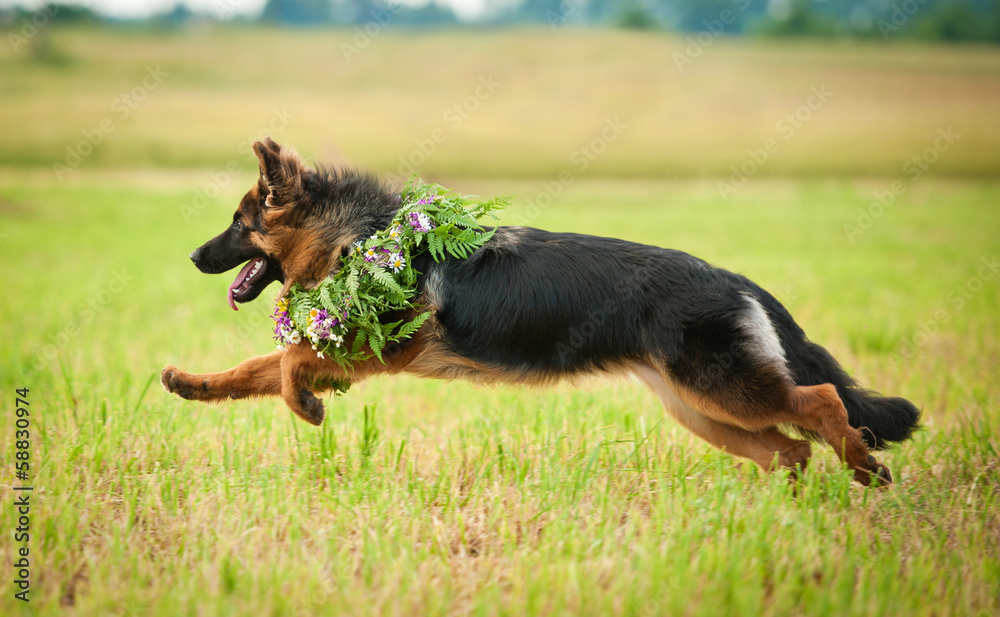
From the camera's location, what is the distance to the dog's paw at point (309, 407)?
416 cm

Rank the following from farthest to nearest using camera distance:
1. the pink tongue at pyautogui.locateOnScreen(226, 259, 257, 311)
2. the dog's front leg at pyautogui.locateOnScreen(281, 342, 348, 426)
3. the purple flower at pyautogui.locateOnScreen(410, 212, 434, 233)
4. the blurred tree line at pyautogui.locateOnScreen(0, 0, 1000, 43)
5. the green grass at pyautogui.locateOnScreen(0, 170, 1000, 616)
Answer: the blurred tree line at pyautogui.locateOnScreen(0, 0, 1000, 43) → the pink tongue at pyautogui.locateOnScreen(226, 259, 257, 311) → the dog's front leg at pyautogui.locateOnScreen(281, 342, 348, 426) → the purple flower at pyautogui.locateOnScreen(410, 212, 434, 233) → the green grass at pyautogui.locateOnScreen(0, 170, 1000, 616)

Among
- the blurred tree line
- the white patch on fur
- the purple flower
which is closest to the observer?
the white patch on fur

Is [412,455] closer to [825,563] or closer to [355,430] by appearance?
[355,430]

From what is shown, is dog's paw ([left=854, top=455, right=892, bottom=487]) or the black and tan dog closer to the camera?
the black and tan dog

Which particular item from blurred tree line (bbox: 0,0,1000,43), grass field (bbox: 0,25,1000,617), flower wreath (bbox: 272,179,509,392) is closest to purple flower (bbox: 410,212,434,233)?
flower wreath (bbox: 272,179,509,392)

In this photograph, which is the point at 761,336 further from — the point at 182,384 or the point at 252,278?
the point at 182,384

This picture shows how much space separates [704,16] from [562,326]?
53.9 meters

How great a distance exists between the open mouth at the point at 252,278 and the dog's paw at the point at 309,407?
73cm

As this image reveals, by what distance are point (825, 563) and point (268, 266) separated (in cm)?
343

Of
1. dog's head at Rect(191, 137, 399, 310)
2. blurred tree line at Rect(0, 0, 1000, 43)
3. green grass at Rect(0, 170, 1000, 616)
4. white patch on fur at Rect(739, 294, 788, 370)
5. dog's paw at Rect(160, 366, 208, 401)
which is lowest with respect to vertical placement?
green grass at Rect(0, 170, 1000, 616)

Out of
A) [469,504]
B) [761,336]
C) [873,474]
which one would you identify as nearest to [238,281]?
[469,504]

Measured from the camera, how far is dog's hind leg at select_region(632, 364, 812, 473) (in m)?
4.39

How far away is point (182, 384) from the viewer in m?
4.23

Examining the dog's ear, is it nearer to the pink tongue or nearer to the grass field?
the pink tongue
